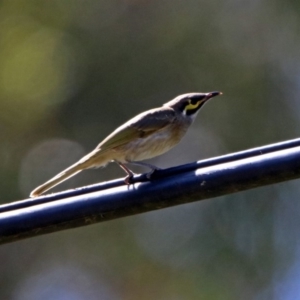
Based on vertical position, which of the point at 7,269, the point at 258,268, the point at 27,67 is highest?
the point at 27,67

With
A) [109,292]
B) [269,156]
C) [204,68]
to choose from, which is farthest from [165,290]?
[269,156]

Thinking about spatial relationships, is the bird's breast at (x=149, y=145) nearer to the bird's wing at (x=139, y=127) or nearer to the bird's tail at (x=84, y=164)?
the bird's wing at (x=139, y=127)

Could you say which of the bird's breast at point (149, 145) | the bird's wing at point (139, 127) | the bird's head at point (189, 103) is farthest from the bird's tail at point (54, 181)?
the bird's head at point (189, 103)

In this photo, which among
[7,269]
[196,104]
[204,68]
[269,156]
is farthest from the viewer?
[204,68]

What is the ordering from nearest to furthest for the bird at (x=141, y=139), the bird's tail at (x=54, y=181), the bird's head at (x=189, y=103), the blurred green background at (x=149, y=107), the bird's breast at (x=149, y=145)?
the bird's tail at (x=54, y=181) < the bird at (x=141, y=139) < the bird's breast at (x=149, y=145) < the bird's head at (x=189, y=103) < the blurred green background at (x=149, y=107)

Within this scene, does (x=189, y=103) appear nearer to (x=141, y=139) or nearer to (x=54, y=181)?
(x=141, y=139)

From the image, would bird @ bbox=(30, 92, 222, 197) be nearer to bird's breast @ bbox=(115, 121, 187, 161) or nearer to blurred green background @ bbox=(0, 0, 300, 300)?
bird's breast @ bbox=(115, 121, 187, 161)

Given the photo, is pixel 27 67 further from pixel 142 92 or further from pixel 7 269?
pixel 7 269
